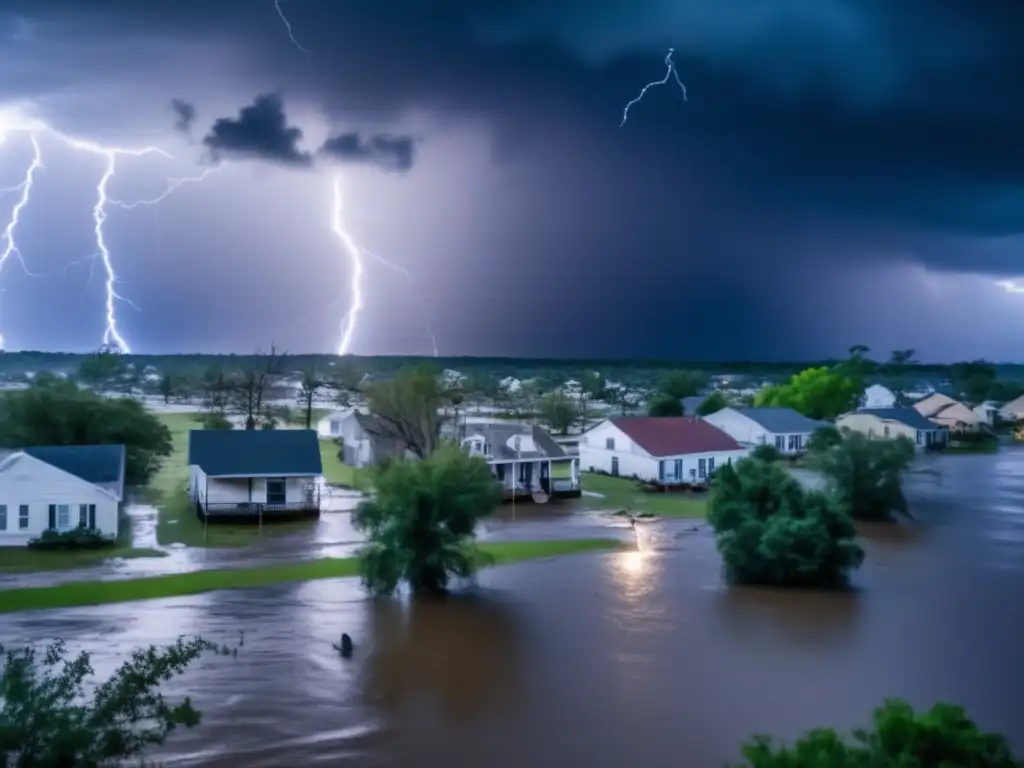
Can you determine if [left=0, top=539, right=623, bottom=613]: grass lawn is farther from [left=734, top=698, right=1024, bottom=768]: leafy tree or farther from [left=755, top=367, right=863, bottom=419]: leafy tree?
[left=755, top=367, right=863, bottom=419]: leafy tree

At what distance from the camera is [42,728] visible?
9.66 meters

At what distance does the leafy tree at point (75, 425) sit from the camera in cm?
3528

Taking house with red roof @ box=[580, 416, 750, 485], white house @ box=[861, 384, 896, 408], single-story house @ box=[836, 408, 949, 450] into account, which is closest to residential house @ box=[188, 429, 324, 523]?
house with red roof @ box=[580, 416, 750, 485]

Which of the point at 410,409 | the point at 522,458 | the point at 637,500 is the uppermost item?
the point at 410,409

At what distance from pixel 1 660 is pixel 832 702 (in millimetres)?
13349

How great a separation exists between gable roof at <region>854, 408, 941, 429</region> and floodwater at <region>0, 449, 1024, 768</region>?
3267 centimetres

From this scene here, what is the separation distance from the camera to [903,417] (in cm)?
5997

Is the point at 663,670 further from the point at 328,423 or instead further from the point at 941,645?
the point at 328,423

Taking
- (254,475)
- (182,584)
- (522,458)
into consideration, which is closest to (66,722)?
(182,584)

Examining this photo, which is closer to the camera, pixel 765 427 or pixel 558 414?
pixel 765 427

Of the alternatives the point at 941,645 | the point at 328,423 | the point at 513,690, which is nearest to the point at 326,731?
the point at 513,690

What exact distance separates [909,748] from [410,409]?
3531cm

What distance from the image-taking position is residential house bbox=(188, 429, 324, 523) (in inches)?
1222

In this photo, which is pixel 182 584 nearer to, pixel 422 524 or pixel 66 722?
pixel 422 524
